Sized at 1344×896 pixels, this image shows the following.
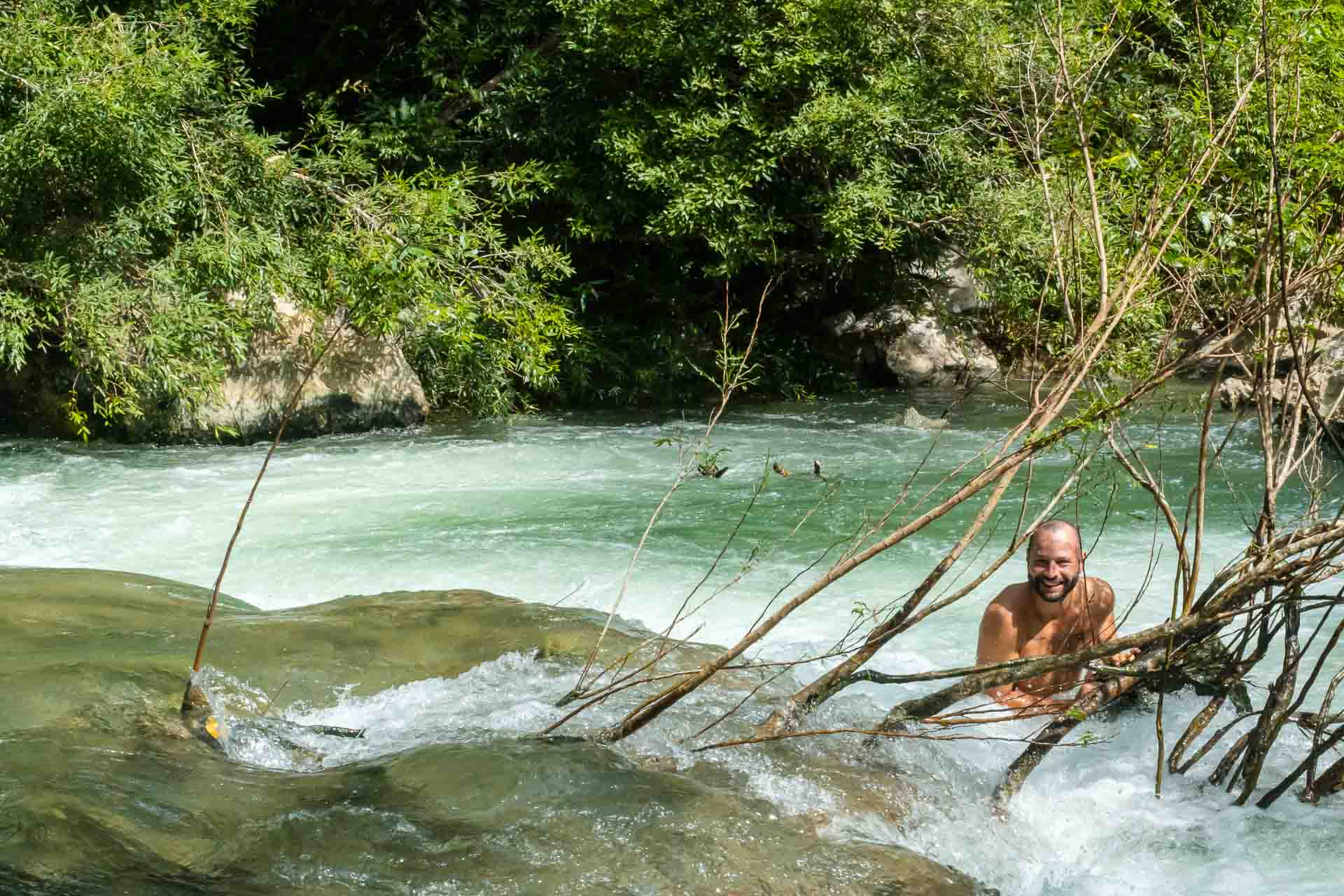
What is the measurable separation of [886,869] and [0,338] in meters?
8.19

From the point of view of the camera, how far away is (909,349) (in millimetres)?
16266

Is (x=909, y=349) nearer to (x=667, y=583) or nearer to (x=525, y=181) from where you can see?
(x=525, y=181)

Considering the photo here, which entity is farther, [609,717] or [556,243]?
[556,243]

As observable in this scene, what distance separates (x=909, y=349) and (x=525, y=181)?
5.27m

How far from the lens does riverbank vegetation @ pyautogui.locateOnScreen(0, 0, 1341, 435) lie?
33.3ft

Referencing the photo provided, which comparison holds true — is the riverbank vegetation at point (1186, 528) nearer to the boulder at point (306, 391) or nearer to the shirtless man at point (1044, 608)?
the shirtless man at point (1044, 608)

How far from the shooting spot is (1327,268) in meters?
3.72

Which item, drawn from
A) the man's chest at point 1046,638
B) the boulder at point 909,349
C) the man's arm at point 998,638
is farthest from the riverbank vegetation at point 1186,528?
the boulder at point 909,349

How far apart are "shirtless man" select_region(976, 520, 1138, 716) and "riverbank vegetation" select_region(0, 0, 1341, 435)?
145 inches

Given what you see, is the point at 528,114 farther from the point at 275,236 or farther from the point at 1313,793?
the point at 1313,793

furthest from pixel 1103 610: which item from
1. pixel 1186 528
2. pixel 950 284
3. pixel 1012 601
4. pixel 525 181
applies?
pixel 950 284

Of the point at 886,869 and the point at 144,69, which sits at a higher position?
the point at 144,69

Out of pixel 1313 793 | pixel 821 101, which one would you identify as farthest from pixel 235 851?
pixel 821 101

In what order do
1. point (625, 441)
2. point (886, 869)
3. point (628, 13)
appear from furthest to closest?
point (628, 13), point (625, 441), point (886, 869)
